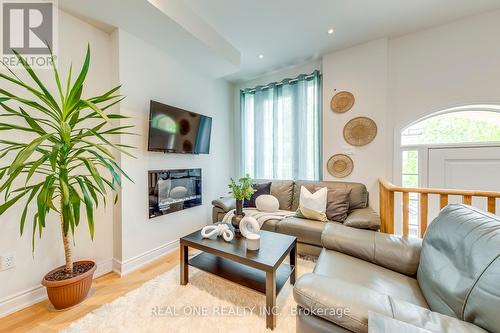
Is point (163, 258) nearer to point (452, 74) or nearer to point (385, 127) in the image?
point (385, 127)

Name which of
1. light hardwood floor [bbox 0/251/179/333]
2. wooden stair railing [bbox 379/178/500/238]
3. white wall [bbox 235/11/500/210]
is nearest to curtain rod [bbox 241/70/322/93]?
white wall [bbox 235/11/500/210]

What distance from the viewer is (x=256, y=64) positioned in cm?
331

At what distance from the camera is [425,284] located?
1.11 metres

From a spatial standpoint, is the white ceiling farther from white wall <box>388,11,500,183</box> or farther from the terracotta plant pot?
the terracotta plant pot

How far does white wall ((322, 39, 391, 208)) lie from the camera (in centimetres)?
274

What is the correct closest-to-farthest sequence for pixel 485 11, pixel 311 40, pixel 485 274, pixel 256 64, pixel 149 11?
pixel 485 274 < pixel 149 11 < pixel 485 11 < pixel 311 40 < pixel 256 64

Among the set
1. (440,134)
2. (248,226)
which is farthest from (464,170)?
(248,226)

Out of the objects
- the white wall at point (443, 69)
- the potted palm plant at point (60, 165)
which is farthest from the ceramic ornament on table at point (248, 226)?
the white wall at point (443, 69)

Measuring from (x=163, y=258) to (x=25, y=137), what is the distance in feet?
5.85

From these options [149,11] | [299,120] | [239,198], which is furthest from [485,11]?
[149,11]

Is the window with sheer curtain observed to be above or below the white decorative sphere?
above

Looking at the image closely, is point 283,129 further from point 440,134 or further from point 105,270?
point 105,270

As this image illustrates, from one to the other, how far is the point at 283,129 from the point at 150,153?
7.00ft

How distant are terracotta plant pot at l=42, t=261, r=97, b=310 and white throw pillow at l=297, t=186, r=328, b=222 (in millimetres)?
2265
